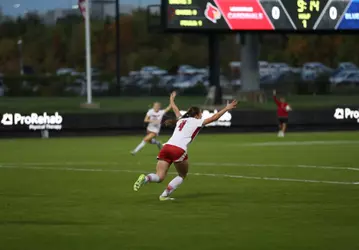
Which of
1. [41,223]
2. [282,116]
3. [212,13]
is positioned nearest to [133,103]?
[212,13]

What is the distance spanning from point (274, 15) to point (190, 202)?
2988cm

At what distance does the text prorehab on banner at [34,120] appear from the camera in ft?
145

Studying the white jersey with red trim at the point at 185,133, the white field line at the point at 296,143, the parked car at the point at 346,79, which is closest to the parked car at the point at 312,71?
the parked car at the point at 346,79

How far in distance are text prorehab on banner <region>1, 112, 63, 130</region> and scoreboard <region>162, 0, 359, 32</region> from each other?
7.54 metres

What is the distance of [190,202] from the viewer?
19.1 metres

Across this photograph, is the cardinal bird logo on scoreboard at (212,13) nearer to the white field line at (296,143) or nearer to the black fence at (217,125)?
the black fence at (217,125)

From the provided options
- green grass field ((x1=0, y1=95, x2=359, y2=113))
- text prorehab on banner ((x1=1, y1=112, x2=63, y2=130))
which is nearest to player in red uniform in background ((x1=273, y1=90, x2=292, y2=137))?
text prorehab on banner ((x1=1, y1=112, x2=63, y2=130))

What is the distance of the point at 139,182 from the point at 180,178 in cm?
74

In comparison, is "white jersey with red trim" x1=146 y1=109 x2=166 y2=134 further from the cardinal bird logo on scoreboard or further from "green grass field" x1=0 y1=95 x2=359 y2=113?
"green grass field" x1=0 y1=95 x2=359 y2=113

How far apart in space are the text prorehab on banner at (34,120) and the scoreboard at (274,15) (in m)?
7.54

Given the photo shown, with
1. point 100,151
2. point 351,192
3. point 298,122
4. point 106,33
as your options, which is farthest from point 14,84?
point 351,192

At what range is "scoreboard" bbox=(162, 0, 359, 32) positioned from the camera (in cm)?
4734

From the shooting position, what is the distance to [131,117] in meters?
46.2

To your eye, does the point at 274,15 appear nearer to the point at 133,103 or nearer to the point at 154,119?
the point at 154,119
